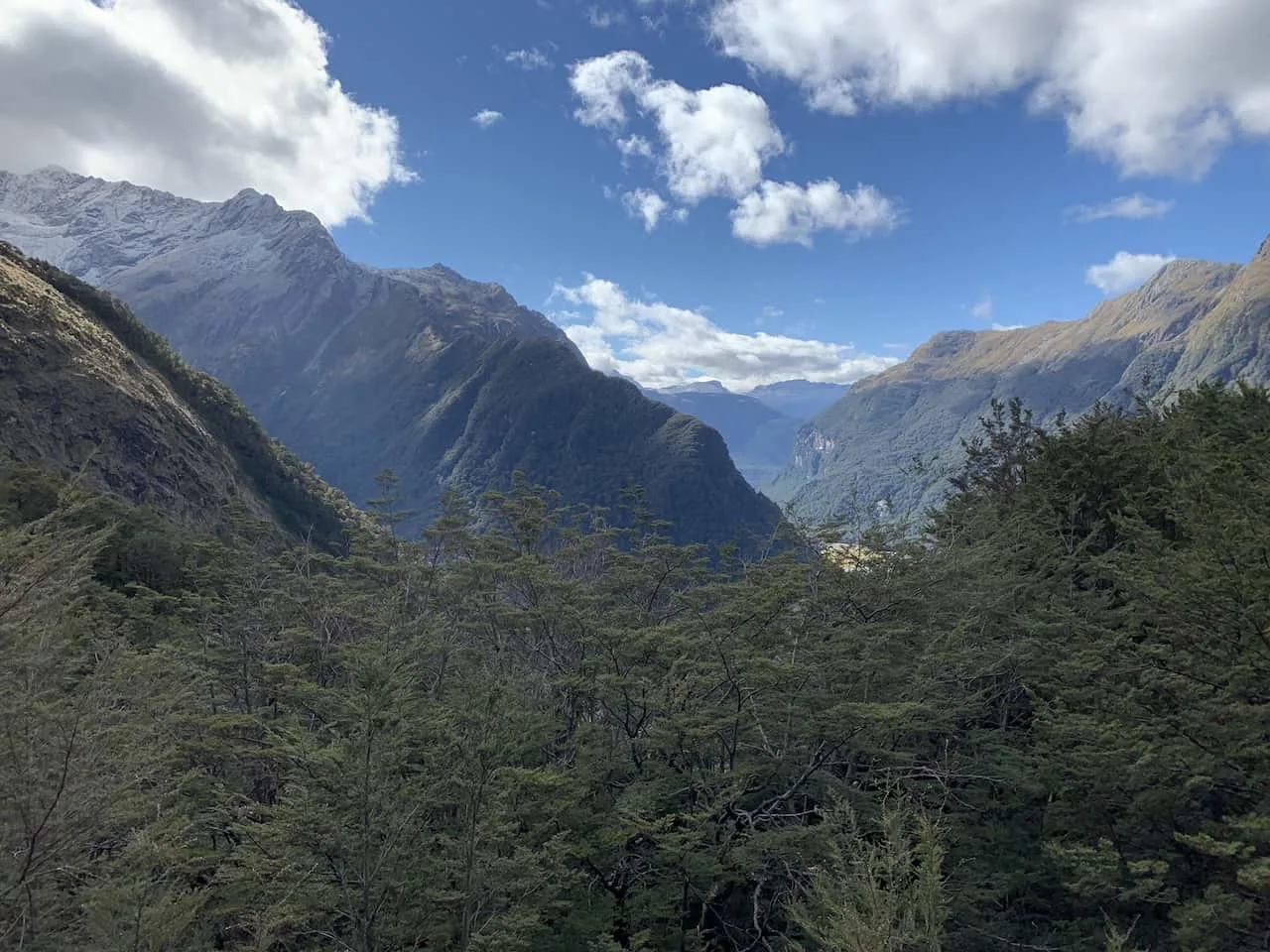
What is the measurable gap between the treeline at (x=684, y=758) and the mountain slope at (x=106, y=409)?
114ft

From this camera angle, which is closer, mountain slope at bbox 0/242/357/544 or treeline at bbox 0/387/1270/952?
treeline at bbox 0/387/1270/952

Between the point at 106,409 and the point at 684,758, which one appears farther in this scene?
the point at 106,409

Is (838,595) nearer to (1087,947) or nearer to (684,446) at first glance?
(1087,947)

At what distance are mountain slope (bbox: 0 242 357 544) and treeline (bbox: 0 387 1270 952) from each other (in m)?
34.7

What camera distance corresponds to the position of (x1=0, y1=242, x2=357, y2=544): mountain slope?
50.9 metres

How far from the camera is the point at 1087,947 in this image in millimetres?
12602

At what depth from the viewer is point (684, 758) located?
15.0m

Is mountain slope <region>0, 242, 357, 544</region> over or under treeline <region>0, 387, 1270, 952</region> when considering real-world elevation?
over

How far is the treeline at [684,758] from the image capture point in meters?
9.27

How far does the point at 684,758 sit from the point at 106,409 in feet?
196

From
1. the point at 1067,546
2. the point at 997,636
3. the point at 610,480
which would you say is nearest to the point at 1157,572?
the point at 997,636

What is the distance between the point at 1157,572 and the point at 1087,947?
776 centimetres

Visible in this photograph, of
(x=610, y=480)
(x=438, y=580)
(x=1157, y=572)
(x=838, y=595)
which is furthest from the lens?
(x=610, y=480)

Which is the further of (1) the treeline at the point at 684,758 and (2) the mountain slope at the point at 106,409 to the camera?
(2) the mountain slope at the point at 106,409
